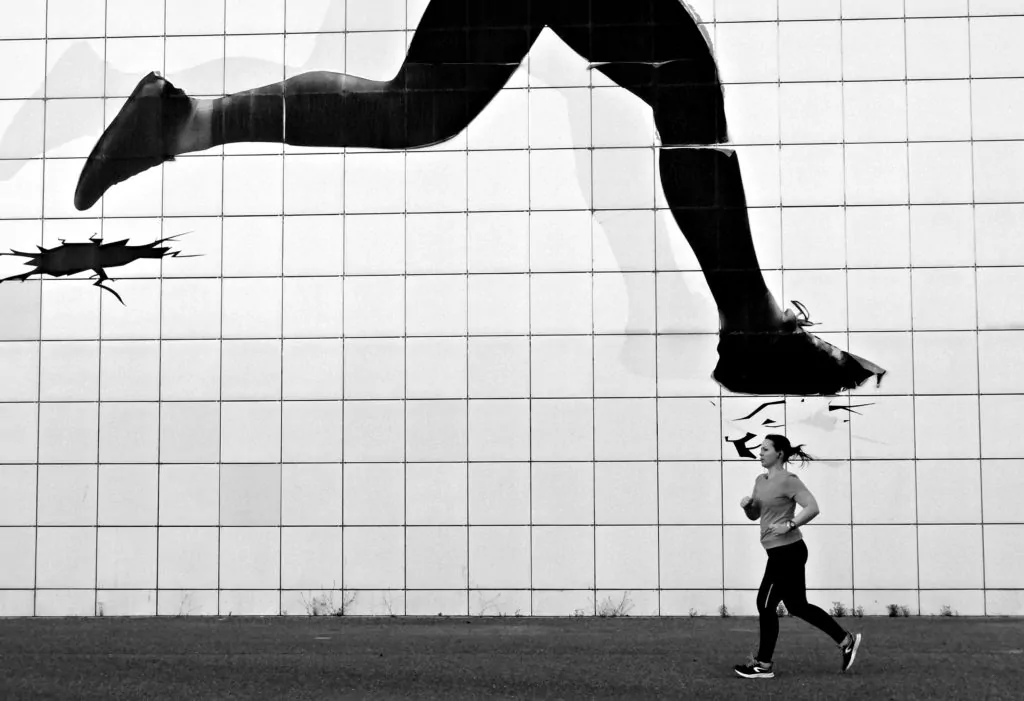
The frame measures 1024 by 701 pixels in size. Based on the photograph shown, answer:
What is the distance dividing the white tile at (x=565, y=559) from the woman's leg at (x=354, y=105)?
4.09 metres

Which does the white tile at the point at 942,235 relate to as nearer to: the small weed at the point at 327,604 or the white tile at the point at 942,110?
the white tile at the point at 942,110

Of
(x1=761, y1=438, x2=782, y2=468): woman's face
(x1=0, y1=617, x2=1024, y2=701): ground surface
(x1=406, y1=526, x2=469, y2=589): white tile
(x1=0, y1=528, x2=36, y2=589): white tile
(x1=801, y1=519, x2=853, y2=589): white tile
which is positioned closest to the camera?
(x1=0, y1=617, x2=1024, y2=701): ground surface

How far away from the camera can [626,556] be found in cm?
1224

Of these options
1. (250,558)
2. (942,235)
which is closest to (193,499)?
(250,558)

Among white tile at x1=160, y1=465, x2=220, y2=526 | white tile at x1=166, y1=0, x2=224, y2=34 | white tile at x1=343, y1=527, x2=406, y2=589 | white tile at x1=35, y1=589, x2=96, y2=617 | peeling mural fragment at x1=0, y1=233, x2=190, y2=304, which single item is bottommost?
white tile at x1=35, y1=589, x2=96, y2=617

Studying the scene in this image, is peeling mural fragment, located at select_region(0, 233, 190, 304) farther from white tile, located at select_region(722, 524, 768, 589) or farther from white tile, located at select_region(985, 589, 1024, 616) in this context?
white tile, located at select_region(985, 589, 1024, 616)

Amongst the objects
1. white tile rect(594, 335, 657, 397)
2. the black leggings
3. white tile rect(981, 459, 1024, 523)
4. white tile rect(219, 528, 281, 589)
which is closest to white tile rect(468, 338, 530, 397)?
white tile rect(594, 335, 657, 397)

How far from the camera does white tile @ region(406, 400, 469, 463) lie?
40.8 ft

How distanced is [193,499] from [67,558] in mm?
1373

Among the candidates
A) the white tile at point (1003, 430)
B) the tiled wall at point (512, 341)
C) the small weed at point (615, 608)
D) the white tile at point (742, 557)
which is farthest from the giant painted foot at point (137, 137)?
the white tile at point (1003, 430)

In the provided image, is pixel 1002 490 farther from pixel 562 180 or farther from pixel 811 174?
pixel 562 180

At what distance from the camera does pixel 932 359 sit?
481 inches

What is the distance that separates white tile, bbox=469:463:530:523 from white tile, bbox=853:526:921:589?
3.20 m

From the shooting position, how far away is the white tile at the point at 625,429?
12.3m
